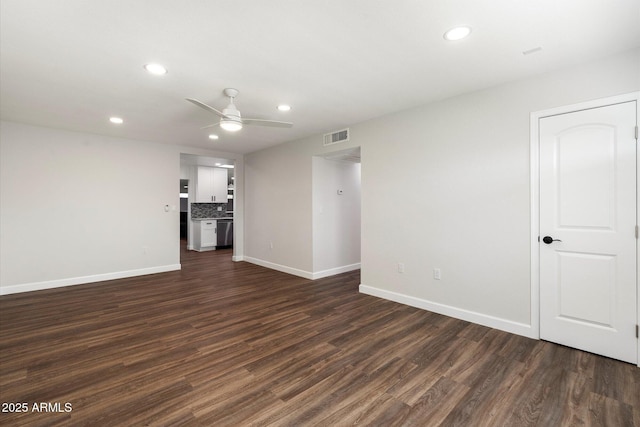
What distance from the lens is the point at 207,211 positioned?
9195 mm

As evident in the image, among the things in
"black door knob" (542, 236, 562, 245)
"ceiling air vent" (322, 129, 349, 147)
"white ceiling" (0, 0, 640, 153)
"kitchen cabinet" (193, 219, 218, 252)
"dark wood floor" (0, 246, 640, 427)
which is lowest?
"dark wood floor" (0, 246, 640, 427)

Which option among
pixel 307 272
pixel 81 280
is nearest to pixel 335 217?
pixel 307 272

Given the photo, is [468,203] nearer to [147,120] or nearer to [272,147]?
[272,147]

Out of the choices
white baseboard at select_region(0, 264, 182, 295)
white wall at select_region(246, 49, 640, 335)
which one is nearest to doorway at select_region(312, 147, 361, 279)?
white wall at select_region(246, 49, 640, 335)

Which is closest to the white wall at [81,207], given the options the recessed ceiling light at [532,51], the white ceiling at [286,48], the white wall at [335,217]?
the white ceiling at [286,48]

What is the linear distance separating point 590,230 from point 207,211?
8865 millimetres

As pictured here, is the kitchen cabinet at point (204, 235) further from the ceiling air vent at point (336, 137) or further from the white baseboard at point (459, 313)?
the white baseboard at point (459, 313)

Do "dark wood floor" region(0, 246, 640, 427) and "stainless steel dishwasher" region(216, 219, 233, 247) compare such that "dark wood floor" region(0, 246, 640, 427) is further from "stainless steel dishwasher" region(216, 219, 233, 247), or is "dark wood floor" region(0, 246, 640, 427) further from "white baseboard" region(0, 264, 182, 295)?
"stainless steel dishwasher" region(216, 219, 233, 247)

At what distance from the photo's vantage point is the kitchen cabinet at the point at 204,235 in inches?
343

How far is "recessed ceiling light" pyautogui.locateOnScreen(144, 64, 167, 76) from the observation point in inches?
103

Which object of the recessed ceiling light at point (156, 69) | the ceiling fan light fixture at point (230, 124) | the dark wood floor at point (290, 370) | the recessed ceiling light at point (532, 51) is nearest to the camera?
the dark wood floor at point (290, 370)

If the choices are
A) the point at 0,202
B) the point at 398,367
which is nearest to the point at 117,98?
the point at 0,202

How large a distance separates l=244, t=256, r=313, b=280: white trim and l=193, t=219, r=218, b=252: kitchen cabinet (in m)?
2.49

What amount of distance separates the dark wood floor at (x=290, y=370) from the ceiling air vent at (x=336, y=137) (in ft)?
8.24
